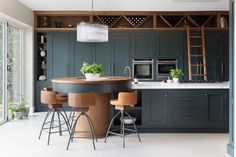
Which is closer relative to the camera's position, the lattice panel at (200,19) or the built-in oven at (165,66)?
the built-in oven at (165,66)

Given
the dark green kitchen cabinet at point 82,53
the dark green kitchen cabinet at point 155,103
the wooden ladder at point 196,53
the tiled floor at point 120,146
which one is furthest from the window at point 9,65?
the wooden ladder at point 196,53

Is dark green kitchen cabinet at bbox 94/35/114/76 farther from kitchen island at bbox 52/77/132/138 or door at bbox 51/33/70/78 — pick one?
kitchen island at bbox 52/77/132/138

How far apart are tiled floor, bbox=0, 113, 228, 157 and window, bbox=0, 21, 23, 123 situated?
1.19 metres

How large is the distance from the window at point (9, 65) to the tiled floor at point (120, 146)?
1.19 meters

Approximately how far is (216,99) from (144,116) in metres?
1.36

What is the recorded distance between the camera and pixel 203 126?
579cm

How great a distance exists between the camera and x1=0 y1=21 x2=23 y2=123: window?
22.6 feet

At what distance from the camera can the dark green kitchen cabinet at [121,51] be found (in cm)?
855

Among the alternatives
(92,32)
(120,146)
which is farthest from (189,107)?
(92,32)

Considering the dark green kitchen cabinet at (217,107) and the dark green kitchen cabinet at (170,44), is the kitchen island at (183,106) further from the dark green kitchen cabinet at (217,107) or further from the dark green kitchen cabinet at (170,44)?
the dark green kitchen cabinet at (170,44)

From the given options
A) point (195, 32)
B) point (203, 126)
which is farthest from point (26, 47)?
point (203, 126)

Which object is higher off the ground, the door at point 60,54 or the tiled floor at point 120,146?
the door at point 60,54

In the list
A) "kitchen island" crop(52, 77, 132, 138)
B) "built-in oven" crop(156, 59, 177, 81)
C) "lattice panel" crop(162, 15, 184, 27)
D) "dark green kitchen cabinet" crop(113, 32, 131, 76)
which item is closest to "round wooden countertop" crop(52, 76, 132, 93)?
"kitchen island" crop(52, 77, 132, 138)

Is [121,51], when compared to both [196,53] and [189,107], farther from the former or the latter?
[189,107]
